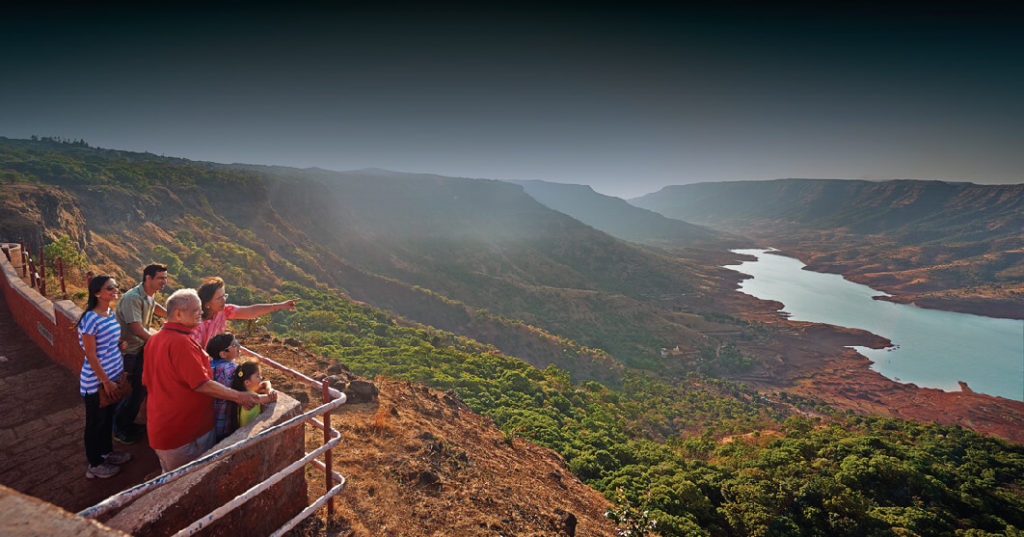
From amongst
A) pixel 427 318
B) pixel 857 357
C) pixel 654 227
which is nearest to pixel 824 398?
pixel 857 357

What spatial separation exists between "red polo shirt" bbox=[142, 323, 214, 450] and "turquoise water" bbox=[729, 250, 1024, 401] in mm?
67903

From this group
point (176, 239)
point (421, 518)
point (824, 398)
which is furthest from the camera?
point (824, 398)

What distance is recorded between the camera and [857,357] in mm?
50750

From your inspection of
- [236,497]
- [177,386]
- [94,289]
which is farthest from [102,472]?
[236,497]

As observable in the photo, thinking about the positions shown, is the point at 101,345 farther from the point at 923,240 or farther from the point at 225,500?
the point at 923,240

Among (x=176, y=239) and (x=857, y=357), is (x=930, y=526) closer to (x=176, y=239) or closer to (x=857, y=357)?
(x=176, y=239)

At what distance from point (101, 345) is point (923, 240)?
19027cm

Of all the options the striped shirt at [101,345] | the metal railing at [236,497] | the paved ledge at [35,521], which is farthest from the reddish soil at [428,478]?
the paved ledge at [35,521]

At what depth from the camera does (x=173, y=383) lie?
3.08 metres

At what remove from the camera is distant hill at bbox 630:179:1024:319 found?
263 feet

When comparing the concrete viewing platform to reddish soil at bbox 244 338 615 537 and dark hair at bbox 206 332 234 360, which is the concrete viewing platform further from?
reddish soil at bbox 244 338 615 537

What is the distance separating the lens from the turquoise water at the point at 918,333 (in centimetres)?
4909

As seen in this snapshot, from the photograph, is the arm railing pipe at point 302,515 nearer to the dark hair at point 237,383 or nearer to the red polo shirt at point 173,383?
the dark hair at point 237,383

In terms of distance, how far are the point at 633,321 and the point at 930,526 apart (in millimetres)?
45613
